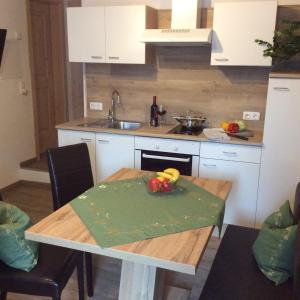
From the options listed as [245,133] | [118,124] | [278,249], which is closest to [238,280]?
[278,249]

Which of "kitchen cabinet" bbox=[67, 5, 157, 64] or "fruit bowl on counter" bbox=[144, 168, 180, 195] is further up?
"kitchen cabinet" bbox=[67, 5, 157, 64]

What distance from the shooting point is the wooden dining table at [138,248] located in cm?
132

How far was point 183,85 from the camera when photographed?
11.5ft

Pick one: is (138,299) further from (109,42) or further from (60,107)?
(60,107)

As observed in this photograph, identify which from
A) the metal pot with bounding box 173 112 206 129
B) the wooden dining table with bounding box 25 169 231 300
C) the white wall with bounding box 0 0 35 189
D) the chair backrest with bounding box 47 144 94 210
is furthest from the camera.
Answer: the white wall with bounding box 0 0 35 189

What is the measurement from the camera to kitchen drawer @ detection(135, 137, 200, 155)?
3029 millimetres

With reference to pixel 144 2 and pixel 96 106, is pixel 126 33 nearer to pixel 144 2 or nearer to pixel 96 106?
pixel 144 2

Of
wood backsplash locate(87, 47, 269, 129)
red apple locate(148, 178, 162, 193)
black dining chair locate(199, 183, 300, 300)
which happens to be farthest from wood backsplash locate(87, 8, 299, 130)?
red apple locate(148, 178, 162, 193)

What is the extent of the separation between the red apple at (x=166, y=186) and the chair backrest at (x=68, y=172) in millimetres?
749

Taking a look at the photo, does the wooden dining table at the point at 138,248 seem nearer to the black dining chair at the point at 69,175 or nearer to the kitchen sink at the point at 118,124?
the black dining chair at the point at 69,175

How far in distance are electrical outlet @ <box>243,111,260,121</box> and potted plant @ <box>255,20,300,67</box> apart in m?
0.64

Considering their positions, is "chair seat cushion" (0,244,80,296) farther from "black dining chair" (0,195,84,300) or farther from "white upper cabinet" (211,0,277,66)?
"white upper cabinet" (211,0,277,66)

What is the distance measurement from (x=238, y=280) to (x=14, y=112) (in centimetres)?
337

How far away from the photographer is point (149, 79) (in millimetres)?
3621
